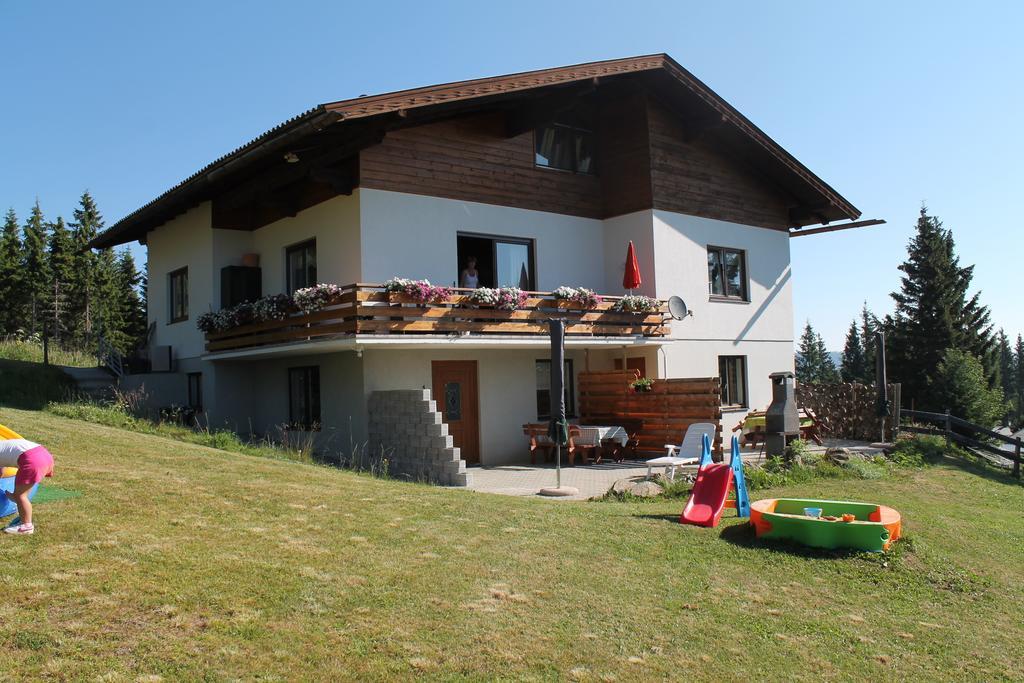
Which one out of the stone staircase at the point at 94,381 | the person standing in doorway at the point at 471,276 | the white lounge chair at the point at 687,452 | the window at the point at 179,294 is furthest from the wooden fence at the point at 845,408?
the stone staircase at the point at 94,381

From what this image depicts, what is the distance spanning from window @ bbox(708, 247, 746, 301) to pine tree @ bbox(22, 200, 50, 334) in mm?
37784

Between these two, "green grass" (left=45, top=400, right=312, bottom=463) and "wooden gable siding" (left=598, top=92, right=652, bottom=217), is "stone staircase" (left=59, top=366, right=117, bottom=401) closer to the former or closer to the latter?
"green grass" (left=45, top=400, right=312, bottom=463)

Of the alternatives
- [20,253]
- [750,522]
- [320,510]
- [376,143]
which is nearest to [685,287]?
[376,143]

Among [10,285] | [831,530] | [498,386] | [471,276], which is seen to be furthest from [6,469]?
[10,285]

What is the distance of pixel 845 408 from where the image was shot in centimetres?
2148

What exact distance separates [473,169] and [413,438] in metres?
6.11

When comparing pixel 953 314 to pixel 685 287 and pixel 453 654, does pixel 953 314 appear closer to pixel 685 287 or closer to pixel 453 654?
pixel 685 287

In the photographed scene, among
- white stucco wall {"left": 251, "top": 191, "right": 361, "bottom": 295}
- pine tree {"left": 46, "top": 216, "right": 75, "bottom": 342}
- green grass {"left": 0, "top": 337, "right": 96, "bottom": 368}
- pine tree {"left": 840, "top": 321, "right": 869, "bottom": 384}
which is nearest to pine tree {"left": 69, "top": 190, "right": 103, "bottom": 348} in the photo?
pine tree {"left": 46, "top": 216, "right": 75, "bottom": 342}

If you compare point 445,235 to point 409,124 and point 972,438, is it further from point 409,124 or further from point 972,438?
point 972,438

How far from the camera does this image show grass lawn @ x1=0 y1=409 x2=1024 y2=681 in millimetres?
4918

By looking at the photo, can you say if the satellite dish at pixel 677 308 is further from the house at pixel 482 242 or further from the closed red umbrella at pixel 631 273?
the closed red umbrella at pixel 631 273

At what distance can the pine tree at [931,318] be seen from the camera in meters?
44.1

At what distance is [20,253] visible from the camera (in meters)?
45.5

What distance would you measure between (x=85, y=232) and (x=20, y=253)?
4.09m
